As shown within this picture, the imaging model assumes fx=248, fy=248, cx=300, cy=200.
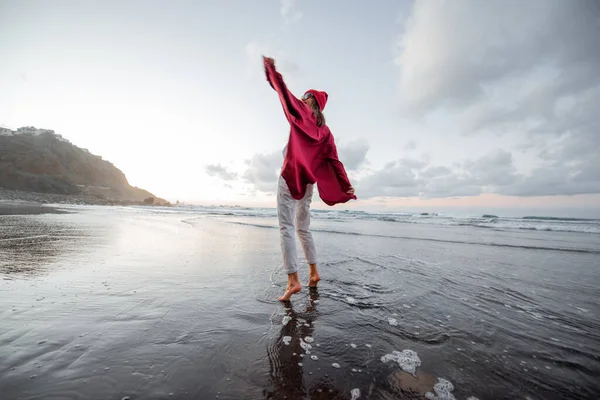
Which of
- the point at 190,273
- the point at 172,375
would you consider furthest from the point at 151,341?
the point at 190,273

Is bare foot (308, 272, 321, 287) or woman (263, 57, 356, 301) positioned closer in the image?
woman (263, 57, 356, 301)

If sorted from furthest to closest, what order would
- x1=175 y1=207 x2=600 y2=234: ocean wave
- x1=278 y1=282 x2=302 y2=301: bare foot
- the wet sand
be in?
x1=175 y1=207 x2=600 y2=234: ocean wave
the wet sand
x1=278 y1=282 x2=302 y2=301: bare foot

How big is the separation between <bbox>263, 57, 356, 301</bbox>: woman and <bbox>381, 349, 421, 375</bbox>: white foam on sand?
1.21 meters

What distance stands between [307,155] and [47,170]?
57.7m

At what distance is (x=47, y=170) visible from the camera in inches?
1644

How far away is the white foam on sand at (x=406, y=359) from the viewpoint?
4.86 ft

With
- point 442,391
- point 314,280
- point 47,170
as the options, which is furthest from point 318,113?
point 47,170

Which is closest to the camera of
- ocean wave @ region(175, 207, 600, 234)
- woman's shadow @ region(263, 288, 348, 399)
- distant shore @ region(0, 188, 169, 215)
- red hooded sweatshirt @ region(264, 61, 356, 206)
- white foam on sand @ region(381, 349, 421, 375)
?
woman's shadow @ region(263, 288, 348, 399)

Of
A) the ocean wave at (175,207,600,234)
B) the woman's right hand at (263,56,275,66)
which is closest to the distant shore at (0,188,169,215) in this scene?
the ocean wave at (175,207,600,234)

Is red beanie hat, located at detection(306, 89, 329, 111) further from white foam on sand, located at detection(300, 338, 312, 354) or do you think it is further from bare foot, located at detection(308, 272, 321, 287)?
white foam on sand, located at detection(300, 338, 312, 354)

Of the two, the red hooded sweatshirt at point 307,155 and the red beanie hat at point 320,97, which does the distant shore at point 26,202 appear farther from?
the red beanie hat at point 320,97

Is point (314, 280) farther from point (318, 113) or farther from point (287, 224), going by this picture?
point (318, 113)

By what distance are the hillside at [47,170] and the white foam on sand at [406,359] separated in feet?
Result: 144

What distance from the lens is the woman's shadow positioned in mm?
1229
